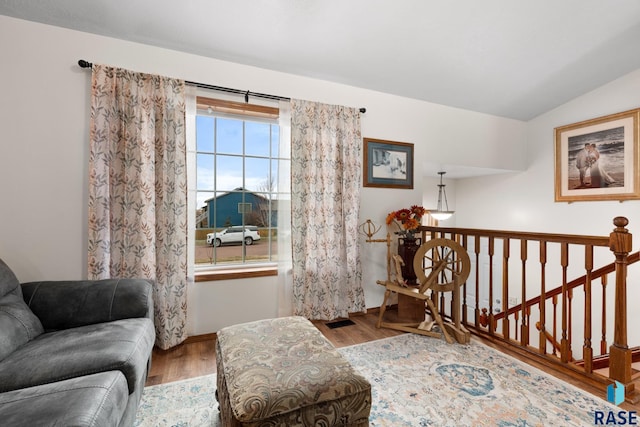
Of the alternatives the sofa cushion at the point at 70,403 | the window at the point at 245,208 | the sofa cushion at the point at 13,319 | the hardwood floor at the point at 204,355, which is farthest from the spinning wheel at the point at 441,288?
the sofa cushion at the point at 13,319

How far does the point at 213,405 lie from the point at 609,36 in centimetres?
431

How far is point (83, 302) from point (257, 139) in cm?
191

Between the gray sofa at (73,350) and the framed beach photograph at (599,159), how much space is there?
470cm

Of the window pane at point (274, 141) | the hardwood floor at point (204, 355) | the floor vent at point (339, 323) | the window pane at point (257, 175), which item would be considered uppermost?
the window pane at point (274, 141)

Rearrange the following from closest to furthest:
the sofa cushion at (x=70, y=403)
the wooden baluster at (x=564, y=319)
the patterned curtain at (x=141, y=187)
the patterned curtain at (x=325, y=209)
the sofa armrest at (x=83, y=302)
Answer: the sofa cushion at (x=70, y=403) < the sofa armrest at (x=83, y=302) < the wooden baluster at (x=564, y=319) < the patterned curtain at (x=141, y=187) < the patterned curtain at (x=325, y=209)

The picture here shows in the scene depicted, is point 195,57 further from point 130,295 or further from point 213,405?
point 213,405

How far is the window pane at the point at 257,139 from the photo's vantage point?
110 inches

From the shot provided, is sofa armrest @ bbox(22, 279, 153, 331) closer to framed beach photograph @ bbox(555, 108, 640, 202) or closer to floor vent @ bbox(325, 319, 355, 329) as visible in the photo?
floor vent @ bbox(325, 319, 355, 329)

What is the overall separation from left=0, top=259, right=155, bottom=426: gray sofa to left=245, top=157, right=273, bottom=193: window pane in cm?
134

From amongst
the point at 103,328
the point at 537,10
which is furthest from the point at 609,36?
the point at 103,328

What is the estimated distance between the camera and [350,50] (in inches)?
98.3

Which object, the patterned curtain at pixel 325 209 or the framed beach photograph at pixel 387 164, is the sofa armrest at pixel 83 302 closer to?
the patterned curtain at pixel 325 209

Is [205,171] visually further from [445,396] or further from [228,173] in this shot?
[445,396]

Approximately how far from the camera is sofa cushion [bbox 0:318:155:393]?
1.13 meters
